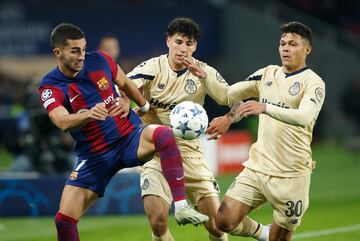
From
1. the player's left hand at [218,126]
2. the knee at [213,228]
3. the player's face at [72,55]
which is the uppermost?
the player's face at [72,55]

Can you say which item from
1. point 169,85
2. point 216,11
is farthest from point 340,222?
point 216,11

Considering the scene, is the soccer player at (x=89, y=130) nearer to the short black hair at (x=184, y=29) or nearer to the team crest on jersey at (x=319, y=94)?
the short black hair at (x=184, y=29)

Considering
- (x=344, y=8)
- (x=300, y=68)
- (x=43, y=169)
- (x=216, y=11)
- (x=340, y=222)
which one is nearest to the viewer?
(x=300, y=68)

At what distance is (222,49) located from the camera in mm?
25641

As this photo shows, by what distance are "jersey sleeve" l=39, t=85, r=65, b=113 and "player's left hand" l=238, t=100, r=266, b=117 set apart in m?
1.60

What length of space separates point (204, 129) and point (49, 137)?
26.6 feet

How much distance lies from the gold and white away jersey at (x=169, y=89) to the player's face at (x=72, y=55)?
103cm

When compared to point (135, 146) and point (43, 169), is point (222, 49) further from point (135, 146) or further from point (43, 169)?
point (135, 146)

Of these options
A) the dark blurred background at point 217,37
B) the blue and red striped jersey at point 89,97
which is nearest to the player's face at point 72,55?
the blue and red striped jersey at point 89,97

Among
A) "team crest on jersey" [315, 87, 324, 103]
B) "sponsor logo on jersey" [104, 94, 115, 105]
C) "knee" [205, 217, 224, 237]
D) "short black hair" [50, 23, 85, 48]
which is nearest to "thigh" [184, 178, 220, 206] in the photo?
"knee" [205, 217, 224, 237]

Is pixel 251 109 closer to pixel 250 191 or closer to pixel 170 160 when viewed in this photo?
pixel 170 160

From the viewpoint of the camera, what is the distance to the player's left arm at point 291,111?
8.24 metres

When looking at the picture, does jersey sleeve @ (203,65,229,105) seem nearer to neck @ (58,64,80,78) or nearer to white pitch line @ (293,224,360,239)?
neck @ (58,64,80,78)

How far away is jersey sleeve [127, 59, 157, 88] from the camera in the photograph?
31.1 ft
